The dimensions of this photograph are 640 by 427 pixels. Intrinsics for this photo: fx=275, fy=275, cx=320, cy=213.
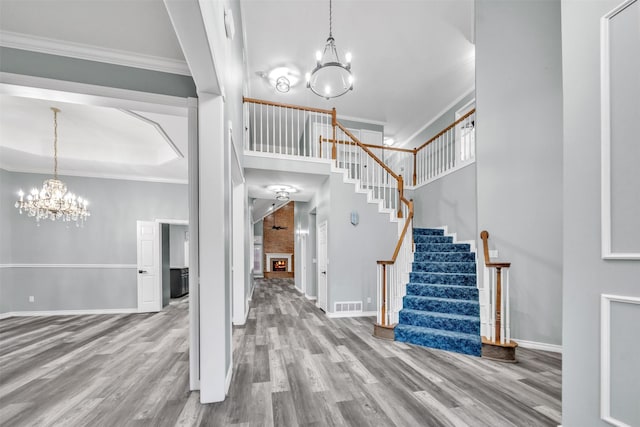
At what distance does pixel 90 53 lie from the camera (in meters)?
2.26

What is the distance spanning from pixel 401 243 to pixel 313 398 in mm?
2660

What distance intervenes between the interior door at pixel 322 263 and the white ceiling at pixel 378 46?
3429 mm

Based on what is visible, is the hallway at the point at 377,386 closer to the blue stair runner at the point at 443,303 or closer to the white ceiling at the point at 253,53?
the blue stair runner at the point at 443,303

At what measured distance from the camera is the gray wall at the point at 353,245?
5.55 m

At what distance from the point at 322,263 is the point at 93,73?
17.0 feet

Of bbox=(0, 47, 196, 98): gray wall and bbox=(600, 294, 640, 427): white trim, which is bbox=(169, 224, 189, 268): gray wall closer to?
bbox=(0, 47, 196, 98): gray wall

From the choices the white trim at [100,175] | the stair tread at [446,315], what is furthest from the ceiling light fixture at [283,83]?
the stair tread at [446,315]

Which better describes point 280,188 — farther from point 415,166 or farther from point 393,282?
point 415,166

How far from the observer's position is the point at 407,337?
12.8 feet

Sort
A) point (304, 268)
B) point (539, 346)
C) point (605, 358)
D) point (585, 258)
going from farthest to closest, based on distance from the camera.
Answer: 1. point (304, 268)
2. point (539, 346)
3. point (585, 258)
4. point (605, 358)

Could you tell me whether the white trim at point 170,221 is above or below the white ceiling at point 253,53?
below

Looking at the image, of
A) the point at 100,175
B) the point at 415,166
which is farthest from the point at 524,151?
the point at 100,175

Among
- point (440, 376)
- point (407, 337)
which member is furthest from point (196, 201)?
point (407, 337)

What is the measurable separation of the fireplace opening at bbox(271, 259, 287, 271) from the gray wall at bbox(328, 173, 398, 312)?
9057 millimetres
